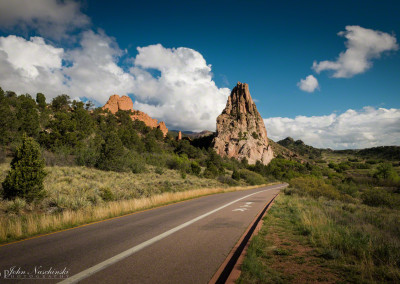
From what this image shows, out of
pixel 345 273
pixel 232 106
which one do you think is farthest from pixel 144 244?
pixel 232 106

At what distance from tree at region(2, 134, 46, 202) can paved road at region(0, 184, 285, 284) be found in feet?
19.0

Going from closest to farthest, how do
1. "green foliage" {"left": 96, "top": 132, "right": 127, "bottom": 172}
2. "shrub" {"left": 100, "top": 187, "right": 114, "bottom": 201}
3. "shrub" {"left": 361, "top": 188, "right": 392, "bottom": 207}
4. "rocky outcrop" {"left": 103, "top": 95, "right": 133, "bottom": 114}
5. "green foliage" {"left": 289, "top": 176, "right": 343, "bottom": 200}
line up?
"shrub" {"left": 100, "top": 187, "right": 114, "bottom": 201}, "shrub" {"left": 361, "top": 188, "right": 392, "bottom": 207}, "green foliage" {"left": 289, "top": 176, "right": 343, "bottom": 200}, "green foliage" {"left": 96, "top": 132, "right": 127, "bottom": 172}, "rocky outcrop" {"left": 103, "top": 95, "right": 133, "bottom": 114}

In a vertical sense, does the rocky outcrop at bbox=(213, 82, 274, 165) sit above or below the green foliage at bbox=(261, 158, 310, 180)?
above

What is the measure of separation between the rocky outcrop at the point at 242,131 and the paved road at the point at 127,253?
91.0 meters

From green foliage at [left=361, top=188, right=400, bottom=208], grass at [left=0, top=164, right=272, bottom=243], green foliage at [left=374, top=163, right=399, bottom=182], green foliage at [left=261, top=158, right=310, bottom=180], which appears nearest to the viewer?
grass at [left=0, top=164, right=272, bottom=243]

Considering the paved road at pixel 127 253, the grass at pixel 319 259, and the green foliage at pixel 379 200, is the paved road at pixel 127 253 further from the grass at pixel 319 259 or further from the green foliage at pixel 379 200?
the green foliage at pixel 379 200

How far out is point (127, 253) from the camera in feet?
15.7

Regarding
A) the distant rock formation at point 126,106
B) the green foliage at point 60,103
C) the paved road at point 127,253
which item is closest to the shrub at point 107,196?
the paved road at point 127,253

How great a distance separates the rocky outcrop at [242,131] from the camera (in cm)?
9869

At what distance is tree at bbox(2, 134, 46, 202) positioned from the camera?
34.1 ft

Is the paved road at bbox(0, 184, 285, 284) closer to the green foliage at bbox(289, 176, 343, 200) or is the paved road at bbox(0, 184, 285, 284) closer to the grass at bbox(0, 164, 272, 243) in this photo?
the grass at bbox(0, 164, 272, 243)

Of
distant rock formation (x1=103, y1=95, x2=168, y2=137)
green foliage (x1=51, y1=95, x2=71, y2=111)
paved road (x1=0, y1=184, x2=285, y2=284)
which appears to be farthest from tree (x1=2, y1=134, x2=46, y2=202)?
distant rock formation (x1=103, y1=95, x2=168, y2=137)

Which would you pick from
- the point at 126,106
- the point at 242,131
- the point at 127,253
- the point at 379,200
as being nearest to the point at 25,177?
the point at 127,253

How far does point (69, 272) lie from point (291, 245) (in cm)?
567
